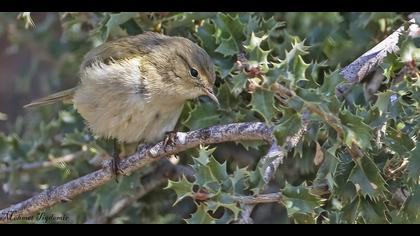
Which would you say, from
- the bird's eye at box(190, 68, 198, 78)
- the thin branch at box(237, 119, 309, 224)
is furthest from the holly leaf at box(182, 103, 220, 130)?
the thin branch at box(237, 119, 309, 224)

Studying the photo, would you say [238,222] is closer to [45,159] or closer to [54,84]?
[45,159]

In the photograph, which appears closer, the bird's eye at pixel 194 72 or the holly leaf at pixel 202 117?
the holly leaf at pixel 202 117

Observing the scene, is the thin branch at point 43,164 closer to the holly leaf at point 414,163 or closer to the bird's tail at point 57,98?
the bird's tail at point 57,98

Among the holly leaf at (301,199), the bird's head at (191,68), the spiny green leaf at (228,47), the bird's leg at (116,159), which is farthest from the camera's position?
the bird's head at (191,68)

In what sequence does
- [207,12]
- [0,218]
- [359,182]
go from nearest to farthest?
[359,182] → [0,218] → [207,12]

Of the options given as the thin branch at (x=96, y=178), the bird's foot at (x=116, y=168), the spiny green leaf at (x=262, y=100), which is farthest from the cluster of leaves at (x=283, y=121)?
the bird's foot at (x=116, y=168)
